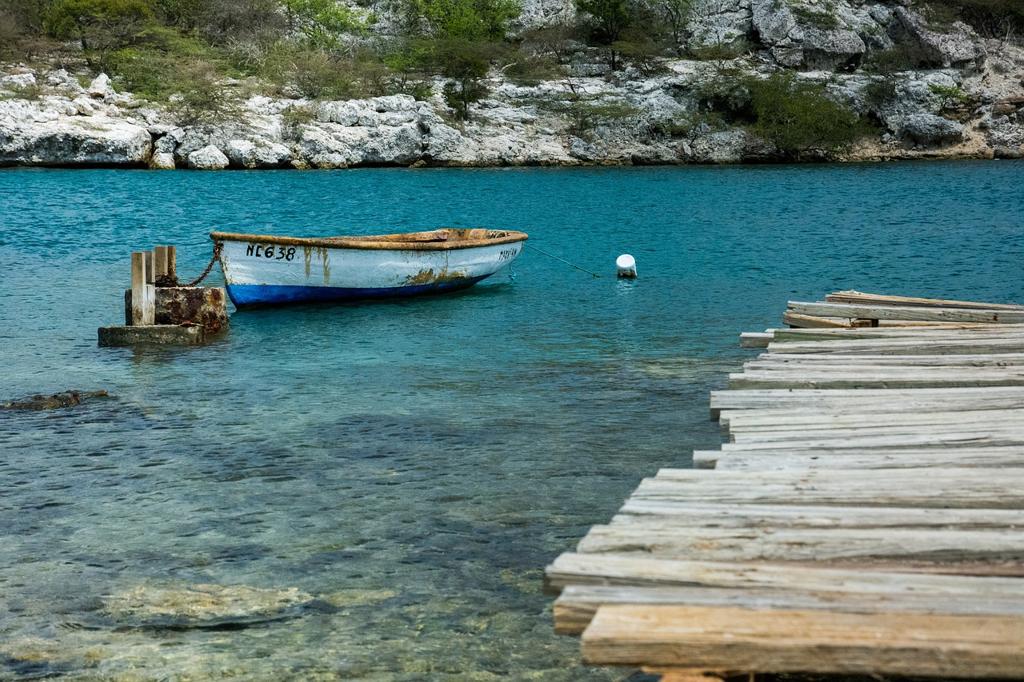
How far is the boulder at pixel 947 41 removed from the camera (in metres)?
99.6

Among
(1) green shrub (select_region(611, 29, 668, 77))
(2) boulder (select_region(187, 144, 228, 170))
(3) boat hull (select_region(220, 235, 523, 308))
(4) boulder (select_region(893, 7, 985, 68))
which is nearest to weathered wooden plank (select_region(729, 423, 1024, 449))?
Answer: (3) boat hull (select_region(220, 235, 523, 308))

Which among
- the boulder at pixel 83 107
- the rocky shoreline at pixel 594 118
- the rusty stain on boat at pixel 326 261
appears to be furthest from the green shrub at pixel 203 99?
the rusty stain on boat at pixel 326 261

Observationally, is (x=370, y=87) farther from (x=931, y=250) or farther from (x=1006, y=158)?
(x=931, y=250)

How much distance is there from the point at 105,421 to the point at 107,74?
84559 mm

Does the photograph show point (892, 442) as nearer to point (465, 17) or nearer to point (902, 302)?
point (902, 302)

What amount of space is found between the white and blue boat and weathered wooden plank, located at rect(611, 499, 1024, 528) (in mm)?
17857

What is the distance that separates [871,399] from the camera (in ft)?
22.8

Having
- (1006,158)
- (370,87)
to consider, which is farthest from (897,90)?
(370,87)

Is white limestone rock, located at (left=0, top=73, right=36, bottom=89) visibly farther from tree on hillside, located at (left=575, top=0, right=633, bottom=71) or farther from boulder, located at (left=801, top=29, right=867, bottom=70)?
boulder, located at (left=801, top=29, right=867, bottom=70)

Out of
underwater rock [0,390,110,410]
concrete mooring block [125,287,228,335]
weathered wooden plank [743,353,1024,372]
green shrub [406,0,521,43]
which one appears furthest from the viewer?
green shrub [406,0,521,43]

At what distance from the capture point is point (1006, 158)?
89125 mm

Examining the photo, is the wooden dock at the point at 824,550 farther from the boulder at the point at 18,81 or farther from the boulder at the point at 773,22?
the boulder at the point at 773,22

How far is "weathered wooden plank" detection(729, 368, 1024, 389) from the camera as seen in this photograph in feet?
24.7

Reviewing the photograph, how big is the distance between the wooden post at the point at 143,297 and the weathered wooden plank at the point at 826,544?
52.6ft
